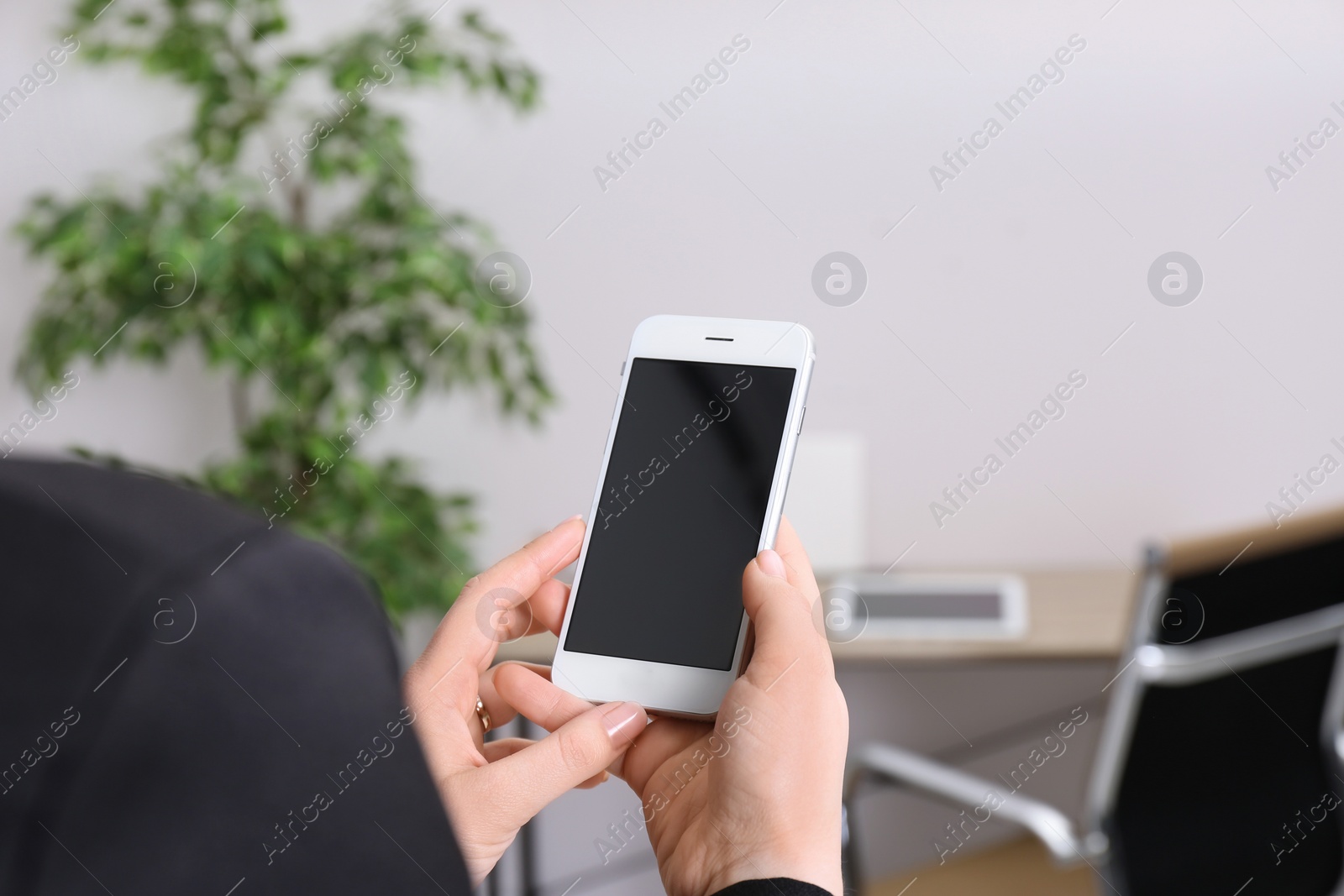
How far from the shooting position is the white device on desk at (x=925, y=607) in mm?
1406

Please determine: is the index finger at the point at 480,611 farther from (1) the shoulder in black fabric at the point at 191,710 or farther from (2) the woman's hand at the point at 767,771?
(1) the shoulder in black fabric at the point at 191,710

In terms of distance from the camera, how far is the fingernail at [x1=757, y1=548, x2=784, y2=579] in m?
0.62

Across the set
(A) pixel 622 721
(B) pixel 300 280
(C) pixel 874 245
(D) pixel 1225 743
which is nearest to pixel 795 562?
(A) pixel 622 721

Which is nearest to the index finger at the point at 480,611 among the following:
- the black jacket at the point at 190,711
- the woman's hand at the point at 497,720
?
the woman's hand at the point at 497,720

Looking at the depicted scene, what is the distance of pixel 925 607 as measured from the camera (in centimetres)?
148

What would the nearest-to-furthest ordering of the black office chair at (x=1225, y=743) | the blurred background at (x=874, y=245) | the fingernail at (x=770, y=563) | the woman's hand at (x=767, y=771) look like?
the woman's hand at (x=767, y=771) < the fingernail at (x=770, y=563) < the black office chair at (x=1225, y=743) < the blurred background at (x=874, y=245)

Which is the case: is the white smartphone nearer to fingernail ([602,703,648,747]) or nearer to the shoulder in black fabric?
fingernail ([602,703,648,747])

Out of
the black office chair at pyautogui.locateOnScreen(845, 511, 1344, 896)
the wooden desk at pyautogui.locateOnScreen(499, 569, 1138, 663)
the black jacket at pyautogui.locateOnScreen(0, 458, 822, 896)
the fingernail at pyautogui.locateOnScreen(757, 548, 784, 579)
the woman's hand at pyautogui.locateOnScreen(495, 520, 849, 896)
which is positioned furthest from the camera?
the wooden desk at pyautogui.locateOnScreen(499, 569, 1138, 663)

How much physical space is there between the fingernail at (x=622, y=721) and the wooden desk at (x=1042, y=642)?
24.6 inches

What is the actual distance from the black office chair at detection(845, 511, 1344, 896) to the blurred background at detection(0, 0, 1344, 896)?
1.50 feet

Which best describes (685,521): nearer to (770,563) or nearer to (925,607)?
(770,563)

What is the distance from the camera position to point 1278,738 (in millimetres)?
1037

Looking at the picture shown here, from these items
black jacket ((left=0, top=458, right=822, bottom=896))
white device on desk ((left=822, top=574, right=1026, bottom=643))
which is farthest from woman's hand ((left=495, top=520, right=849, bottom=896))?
white device on desk ((left=822, top=574, right=1026, bottom=643))

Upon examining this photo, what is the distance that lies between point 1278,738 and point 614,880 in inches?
50.2
